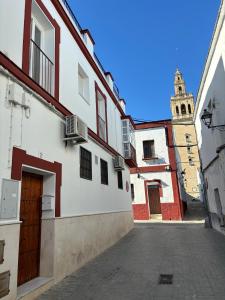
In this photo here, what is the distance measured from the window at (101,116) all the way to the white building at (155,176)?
32.0 feet

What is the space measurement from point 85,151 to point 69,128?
1685 mm

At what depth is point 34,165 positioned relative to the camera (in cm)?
479

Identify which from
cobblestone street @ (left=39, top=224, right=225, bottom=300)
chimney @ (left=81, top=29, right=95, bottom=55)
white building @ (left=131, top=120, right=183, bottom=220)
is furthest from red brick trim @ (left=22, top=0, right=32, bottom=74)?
white building @ (left=131, top=120, right=183, bottom=220)

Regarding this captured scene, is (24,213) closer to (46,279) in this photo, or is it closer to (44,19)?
(46,279)

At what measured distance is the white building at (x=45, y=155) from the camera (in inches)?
163

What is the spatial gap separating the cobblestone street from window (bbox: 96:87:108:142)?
13.7 feet

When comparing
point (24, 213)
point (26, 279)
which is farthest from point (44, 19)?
point (26, 279)

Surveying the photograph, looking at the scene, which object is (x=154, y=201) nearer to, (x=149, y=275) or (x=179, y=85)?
(x=149, y=275)

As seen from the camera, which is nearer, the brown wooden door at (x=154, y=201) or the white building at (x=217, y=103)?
the white building at (x=217, y=103)

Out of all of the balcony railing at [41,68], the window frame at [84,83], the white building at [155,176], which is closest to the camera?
the balcony railing at [41,68]

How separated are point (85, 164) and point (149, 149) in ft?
42.8

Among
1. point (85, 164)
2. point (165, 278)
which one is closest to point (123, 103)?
point (85, 164)

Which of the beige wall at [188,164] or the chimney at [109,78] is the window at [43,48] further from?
the beige wall at [188,164]

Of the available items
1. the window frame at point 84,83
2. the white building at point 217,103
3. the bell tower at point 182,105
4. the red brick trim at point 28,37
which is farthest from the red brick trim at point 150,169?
the bell tower at point 182,105
